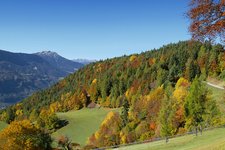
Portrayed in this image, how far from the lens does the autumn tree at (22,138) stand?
98750mm

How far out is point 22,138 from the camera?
10094 centimetres

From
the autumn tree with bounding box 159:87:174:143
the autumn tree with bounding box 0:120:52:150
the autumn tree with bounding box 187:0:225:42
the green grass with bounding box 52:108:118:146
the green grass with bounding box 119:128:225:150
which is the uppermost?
the autumn tree with bounding box 187:0:225:42

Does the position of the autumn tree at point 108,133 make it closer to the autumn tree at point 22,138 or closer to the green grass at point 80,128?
the green grass at point 80,128

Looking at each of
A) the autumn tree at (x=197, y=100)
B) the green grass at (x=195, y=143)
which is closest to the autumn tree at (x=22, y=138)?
the autumn tree at (x=197, y=100)

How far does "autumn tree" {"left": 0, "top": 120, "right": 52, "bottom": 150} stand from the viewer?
3888 inches

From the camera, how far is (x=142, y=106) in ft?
566

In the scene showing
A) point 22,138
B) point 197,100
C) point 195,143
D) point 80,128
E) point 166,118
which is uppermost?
point 197,100

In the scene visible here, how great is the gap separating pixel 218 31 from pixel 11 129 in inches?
3606

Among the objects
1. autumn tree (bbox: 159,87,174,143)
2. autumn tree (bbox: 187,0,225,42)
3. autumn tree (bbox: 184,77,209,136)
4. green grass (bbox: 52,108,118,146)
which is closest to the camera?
autumn tree (bbox: 187,0,225,42)

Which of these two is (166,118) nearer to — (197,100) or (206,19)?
(197,100)

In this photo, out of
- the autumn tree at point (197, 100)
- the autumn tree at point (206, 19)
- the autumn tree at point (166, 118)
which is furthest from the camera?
the autumn tree at point (166, 118)

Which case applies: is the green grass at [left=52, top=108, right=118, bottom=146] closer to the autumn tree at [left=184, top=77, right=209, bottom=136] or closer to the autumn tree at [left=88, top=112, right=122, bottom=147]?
the autumn tree at [left=88, top=112, right=122, bottom=147]

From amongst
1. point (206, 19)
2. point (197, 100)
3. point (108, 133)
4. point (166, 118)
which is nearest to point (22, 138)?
point (166, 118)

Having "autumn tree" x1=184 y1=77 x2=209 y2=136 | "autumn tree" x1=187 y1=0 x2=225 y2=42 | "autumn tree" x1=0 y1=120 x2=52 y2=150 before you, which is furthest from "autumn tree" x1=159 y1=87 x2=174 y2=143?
"autumn tree" x1=187 y1=0 x2=225 y2=42
